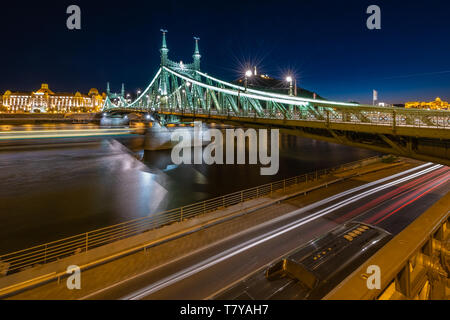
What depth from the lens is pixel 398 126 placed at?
1082 cm

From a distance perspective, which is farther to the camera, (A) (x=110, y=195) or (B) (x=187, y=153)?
(B) (x=187, y=153)

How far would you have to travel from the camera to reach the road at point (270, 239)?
6430 mm

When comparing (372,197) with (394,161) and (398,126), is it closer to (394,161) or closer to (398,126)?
(398,126)

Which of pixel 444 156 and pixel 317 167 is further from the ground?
pixel 444 156

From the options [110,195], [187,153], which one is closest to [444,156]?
[110,195]

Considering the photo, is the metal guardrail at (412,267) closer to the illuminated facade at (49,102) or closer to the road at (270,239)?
the road at (270,239)

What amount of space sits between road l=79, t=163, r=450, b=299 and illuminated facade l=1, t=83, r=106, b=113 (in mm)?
149576

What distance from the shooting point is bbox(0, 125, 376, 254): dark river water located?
1409 cm

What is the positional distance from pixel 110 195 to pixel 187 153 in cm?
2024

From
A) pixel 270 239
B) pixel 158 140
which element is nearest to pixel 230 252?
pixel 270 239

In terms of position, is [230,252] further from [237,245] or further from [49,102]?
[49,102]

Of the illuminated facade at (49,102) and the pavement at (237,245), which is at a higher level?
the illuminated facade at (49,102)

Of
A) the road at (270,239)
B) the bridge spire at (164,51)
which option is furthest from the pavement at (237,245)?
the bridge spire at (164,51)

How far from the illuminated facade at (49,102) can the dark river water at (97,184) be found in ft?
374
